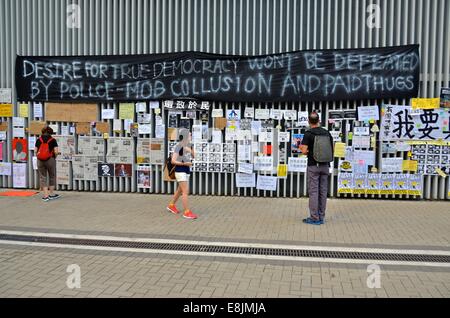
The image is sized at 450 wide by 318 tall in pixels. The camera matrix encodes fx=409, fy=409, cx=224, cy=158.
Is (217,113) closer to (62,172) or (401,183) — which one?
(62,172)

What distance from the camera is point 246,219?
26.0ft

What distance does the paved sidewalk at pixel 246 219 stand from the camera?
6801 mm

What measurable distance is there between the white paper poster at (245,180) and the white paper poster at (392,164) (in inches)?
119

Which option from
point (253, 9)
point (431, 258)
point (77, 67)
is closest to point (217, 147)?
point (253, 9)

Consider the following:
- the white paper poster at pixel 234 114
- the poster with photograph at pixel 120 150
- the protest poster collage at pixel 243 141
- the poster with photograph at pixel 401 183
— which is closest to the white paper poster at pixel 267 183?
the protest poster collage at pixel 243 141

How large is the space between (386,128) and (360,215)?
240 cm

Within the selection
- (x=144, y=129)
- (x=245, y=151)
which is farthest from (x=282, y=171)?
(x=144, y=129)

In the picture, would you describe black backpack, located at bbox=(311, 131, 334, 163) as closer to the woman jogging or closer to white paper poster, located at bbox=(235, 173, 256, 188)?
the woman jogging

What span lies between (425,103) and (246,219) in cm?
500

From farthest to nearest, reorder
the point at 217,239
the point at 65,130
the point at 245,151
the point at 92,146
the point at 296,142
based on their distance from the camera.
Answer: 1. the point at 65,130
2. the point at 92,146
3. the point at 245,151
4. the point at 296,142
5. the point at 217,239

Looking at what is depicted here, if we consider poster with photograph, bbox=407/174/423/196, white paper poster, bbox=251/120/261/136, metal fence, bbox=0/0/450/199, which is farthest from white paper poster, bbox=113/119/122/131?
poster with photograph, bbox=407/174/423/196

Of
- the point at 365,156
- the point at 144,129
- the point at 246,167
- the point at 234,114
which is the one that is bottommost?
the point at 246,167

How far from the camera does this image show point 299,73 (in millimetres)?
9586

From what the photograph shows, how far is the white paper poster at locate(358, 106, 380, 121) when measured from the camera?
942 cm
